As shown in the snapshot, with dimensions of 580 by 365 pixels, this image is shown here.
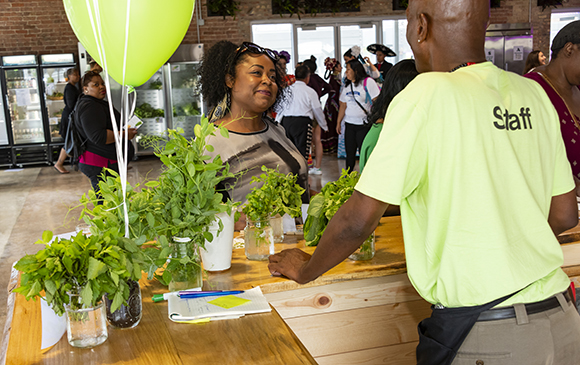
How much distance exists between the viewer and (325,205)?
1729 millimetres

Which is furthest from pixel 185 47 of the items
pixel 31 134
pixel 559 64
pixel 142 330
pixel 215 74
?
pixel 142 330

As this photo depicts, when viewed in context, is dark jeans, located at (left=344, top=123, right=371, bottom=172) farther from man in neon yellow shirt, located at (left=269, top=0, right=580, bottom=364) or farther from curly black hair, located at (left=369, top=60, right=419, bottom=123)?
man in neon yellow shirt, located at (left=269, top=0, right=580, bottom=364)

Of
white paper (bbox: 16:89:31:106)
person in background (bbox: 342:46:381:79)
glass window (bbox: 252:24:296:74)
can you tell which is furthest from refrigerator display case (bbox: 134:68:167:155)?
person in background (bbox: 342:46:381:79)

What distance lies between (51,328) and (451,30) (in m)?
1.19

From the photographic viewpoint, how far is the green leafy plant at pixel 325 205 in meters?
1.70

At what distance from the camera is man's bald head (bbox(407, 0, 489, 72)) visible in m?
1.15

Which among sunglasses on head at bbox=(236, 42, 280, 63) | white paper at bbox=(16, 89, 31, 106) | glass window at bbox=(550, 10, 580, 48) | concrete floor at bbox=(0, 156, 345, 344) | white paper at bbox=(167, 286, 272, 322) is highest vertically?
glass window at bbox=(550, 10, 580, 48)

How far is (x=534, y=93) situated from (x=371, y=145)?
1585 millimetres

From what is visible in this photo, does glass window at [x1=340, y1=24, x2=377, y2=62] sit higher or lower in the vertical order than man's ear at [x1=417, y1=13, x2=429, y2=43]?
higher

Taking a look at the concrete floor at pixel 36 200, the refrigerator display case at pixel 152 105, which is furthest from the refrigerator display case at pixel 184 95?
the concrete floor at pixel 36 200

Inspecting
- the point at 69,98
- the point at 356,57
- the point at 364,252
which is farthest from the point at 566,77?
the point at 69,98

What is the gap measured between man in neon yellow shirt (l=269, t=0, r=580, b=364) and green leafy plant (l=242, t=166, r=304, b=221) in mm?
511

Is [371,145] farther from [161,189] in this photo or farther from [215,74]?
[161,189]

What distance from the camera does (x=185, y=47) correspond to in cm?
933
